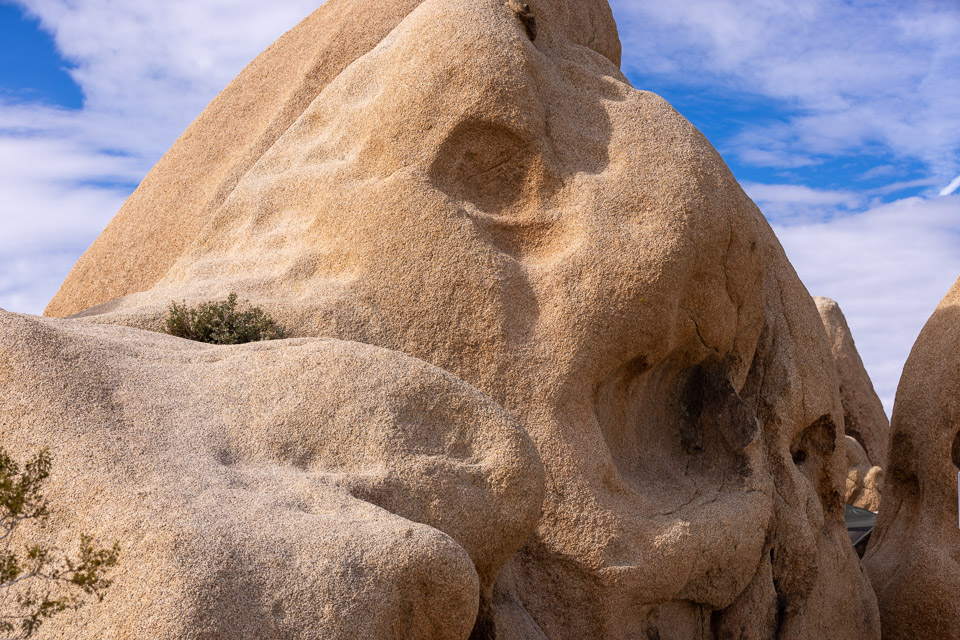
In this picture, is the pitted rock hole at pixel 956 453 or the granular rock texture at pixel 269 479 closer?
the granular rock texture at pixel 269 479

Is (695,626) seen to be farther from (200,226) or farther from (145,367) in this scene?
(200,226)

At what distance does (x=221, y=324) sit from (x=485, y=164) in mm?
2768

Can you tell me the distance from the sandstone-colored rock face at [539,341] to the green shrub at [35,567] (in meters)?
0.84

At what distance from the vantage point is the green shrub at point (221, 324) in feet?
25.0

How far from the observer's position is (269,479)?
16.3 ft

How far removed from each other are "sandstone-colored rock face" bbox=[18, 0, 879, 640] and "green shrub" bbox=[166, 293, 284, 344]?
0.18m

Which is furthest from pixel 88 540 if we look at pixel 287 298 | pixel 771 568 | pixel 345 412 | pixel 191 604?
pixel 771 568

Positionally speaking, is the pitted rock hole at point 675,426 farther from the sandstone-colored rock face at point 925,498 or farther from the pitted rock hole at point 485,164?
the sandstone-colored rock face at point 925,498

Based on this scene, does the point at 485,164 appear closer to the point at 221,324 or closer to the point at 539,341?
the point at 539,341

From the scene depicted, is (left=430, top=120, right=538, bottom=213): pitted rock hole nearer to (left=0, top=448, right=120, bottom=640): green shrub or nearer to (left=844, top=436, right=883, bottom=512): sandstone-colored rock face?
(left=0, top=448, right=120, bottom=640): green shrub

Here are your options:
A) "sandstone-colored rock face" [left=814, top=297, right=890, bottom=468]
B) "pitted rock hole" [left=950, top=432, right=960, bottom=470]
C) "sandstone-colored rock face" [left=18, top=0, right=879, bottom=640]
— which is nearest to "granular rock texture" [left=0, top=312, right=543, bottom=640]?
"sandstone-colored rock face" [left=18, top=0, right=879, bottom=640]

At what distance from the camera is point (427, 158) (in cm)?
871

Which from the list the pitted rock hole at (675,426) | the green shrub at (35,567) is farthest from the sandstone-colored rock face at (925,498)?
the green shrub at (35,567)

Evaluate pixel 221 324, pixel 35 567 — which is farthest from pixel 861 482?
pixel 35 567
